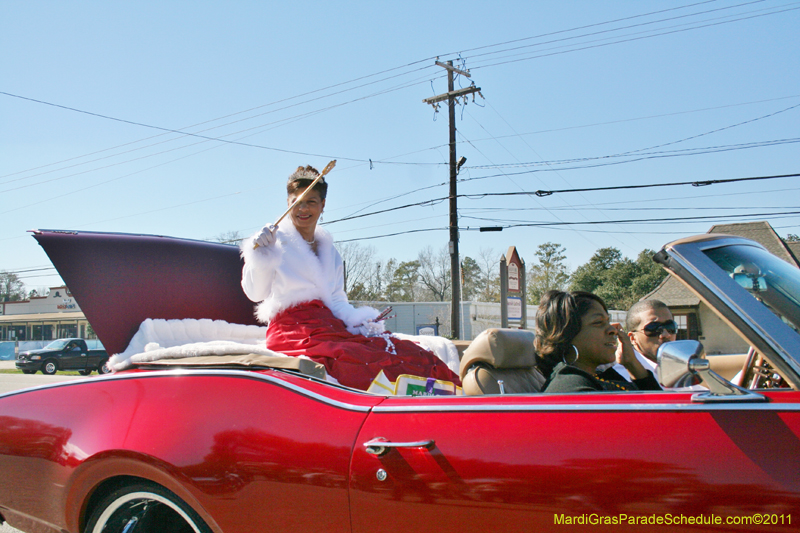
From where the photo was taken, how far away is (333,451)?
1508mm

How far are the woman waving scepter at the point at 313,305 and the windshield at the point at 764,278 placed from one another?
1.51 m

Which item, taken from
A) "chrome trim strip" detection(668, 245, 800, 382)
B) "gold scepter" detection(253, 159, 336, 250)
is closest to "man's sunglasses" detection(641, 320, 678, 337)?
"chrome trim strip" detection(668, 245, 800, 382)

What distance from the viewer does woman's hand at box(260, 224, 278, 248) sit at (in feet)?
9.81

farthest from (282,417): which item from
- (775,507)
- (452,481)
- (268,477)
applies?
(775,507)

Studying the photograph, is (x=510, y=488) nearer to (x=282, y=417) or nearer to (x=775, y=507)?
(x=775, y=507)

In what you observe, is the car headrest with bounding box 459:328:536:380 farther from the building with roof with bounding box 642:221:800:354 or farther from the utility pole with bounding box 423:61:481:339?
the utility pole with bounding box 423:61:481:339

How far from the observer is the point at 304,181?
10.4ft

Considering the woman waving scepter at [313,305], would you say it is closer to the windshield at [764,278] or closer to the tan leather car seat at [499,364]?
the tan leather car seat at [499,364]

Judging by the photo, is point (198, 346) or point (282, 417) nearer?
point (282, 417)

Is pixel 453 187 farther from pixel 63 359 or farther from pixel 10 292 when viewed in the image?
pixel 10 292

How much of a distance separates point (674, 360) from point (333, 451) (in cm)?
85

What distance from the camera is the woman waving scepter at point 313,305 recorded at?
2.68 meters

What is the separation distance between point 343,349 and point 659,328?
5.56ft

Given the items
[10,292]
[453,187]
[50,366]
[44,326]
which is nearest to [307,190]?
[453,187]
